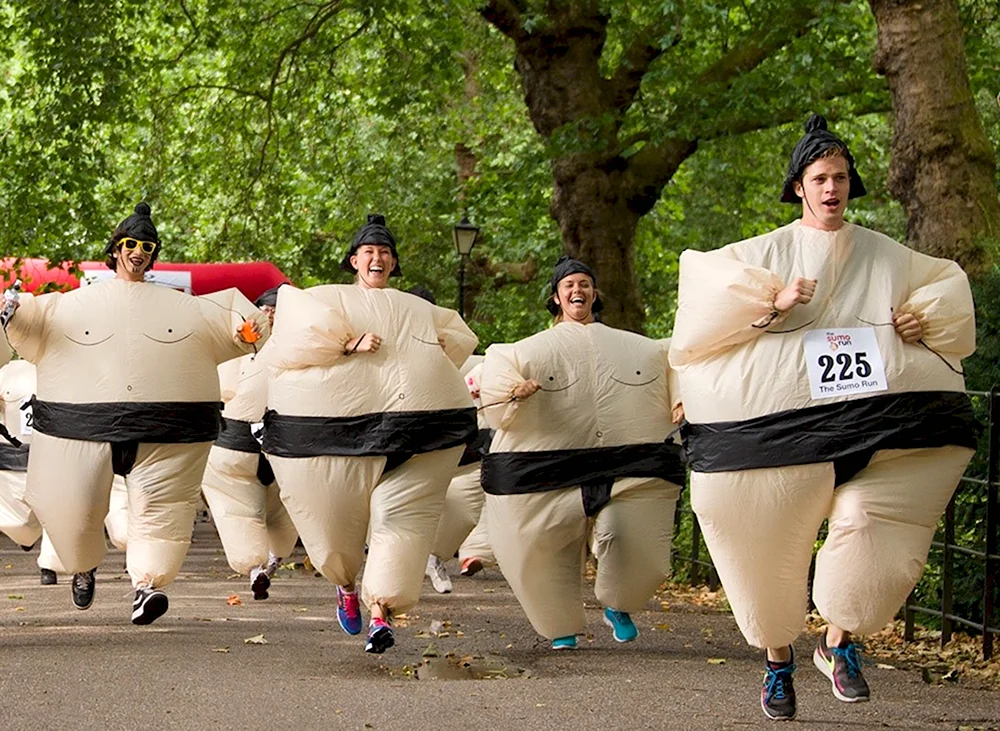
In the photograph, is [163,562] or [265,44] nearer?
[163,562]

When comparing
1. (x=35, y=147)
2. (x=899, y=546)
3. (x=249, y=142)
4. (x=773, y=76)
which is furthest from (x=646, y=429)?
(x=249, y=142)

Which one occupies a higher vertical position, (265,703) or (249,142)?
(249,142)

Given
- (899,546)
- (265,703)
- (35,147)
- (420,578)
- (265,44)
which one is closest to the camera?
(899,546)

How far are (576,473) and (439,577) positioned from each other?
172 inches

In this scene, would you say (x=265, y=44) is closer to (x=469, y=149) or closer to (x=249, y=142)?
(x=249, y=142)

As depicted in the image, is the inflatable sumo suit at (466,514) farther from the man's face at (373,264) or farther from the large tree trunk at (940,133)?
the large tree trunk at (940,133)

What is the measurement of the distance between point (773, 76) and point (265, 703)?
10.2 meters

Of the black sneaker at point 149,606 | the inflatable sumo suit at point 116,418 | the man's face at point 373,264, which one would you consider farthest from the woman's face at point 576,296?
the black sneaker at point 149,606

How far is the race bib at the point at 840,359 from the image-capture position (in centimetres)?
741

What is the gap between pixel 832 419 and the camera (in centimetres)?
740

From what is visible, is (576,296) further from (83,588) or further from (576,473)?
(83,588)

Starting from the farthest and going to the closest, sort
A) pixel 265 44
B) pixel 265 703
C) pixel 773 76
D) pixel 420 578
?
pixel 265 44
pixel 773 76
pixel 420 578
pixel 265 703

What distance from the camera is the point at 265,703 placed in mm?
8406

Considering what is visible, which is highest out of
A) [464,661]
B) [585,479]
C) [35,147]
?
[35,147]
